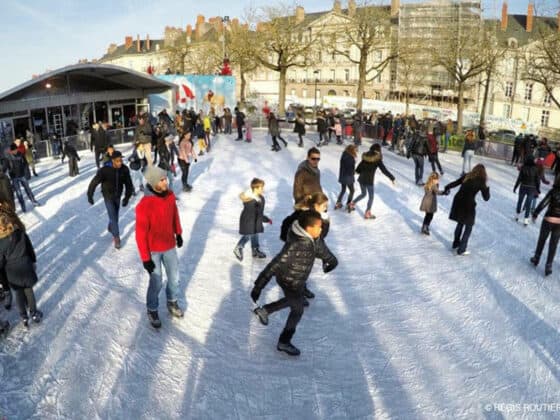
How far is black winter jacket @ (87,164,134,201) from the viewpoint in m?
6.73


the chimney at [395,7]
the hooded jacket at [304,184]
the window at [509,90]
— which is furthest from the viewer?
the chimney at [395,7]

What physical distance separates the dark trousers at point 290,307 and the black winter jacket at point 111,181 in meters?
3.55

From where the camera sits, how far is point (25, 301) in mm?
4863

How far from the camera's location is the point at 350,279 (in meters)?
6.61

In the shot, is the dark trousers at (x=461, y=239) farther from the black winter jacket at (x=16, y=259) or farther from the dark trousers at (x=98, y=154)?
the dark trousers at (x=98, y=154)

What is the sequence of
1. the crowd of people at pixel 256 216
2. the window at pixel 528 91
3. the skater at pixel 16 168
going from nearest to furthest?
the crowd of people at pixel 256 216 → the skater at pixel 16 168 → the window at pixel 528 91

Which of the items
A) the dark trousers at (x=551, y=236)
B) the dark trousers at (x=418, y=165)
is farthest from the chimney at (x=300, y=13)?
the dark trousers at (x=551, y=236)

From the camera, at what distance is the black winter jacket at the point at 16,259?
444cm

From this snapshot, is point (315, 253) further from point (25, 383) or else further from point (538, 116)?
point (538, 116)

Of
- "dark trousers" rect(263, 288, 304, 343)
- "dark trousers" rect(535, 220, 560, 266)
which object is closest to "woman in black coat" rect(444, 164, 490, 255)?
"dark trousers" rect(535, 220, 560, 266)

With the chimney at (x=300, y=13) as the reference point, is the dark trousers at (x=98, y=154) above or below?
below

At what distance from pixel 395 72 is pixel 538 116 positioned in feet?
52.7

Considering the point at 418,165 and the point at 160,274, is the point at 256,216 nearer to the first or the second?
the point at 160,274

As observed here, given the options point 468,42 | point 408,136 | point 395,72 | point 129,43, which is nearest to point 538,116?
point 395,72
